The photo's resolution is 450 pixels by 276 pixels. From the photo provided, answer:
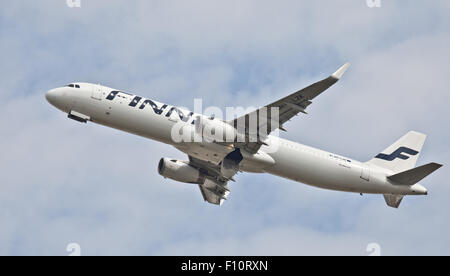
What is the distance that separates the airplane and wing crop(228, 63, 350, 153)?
0.07 m

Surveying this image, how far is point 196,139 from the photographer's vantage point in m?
55.0

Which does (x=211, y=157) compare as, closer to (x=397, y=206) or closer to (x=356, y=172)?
(x=356, y=172)

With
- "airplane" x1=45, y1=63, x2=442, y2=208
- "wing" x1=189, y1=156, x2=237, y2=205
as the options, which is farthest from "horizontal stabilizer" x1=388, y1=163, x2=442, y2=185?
"wing" x1=189, y1=156, x2=237, y2=205

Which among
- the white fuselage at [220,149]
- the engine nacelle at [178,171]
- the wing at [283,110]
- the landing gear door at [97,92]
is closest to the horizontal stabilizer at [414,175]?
the white fuselage at [220,149]

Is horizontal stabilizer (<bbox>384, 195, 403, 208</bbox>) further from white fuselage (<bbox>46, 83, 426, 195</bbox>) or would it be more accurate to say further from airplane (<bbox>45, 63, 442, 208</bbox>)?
white fuselage (<bbox>46, 83, 426, 195</bbox>)

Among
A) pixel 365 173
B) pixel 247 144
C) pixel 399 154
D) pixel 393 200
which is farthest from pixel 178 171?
pixel 399 154

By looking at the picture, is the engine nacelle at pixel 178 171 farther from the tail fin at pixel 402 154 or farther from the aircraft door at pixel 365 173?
the tail fin at pixel 402 154

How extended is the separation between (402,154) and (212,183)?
16.5 metres

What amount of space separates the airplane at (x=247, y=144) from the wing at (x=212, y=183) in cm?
380

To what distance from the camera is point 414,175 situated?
189ft

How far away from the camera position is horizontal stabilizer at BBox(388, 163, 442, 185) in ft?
184

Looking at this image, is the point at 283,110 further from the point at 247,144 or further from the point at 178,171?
the point at 178,171

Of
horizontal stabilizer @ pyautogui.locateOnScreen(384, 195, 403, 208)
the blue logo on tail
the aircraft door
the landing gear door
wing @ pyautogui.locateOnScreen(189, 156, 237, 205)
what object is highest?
the landing gear door

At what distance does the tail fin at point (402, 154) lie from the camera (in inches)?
2420
